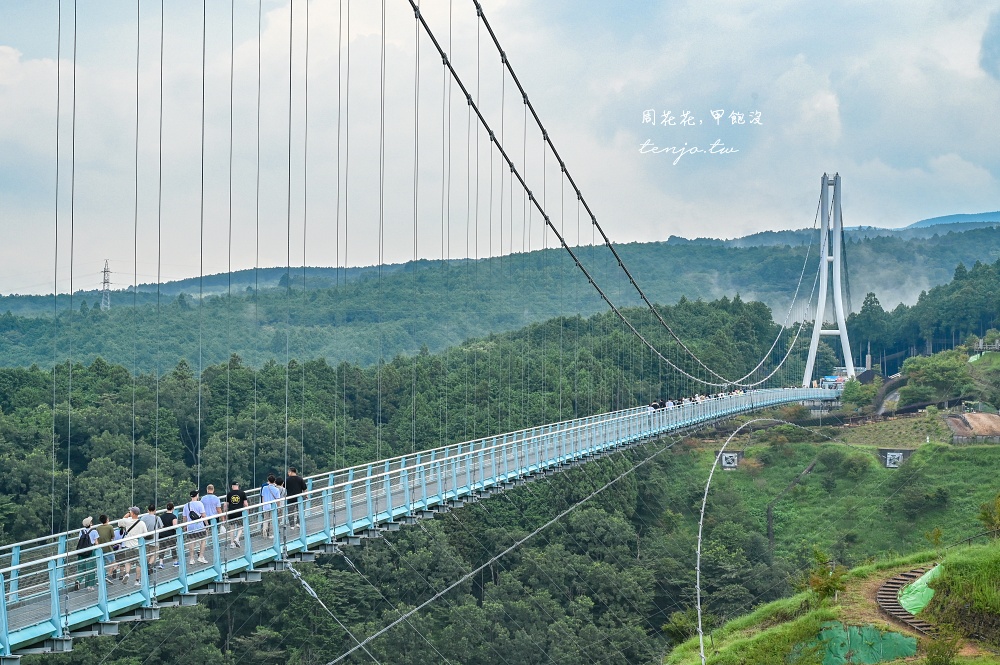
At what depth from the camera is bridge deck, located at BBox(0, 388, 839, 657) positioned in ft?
41.3

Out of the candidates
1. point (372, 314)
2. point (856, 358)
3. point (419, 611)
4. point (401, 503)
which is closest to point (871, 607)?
point (401, 503)

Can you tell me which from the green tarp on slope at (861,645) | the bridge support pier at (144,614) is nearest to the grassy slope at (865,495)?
the green tarp on slope at (861,645)

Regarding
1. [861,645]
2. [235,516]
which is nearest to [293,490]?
[235,516]

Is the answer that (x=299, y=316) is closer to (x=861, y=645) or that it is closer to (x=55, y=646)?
(x=861, y=645)

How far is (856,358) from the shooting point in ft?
443

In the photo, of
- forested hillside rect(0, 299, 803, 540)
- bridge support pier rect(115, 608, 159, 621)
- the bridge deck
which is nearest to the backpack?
the bridge deck

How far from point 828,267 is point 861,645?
77.7 meters

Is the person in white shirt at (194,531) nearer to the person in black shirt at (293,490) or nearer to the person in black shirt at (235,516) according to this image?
the person in black shirt at (235,516)

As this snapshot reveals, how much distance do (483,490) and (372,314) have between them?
44.6m

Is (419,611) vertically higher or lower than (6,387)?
lower

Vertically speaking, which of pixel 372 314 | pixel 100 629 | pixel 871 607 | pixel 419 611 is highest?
pixel 372 314

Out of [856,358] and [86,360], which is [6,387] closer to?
[86,360]

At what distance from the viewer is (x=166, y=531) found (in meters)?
14.7

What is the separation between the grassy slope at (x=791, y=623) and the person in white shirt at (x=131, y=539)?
50.3ft
